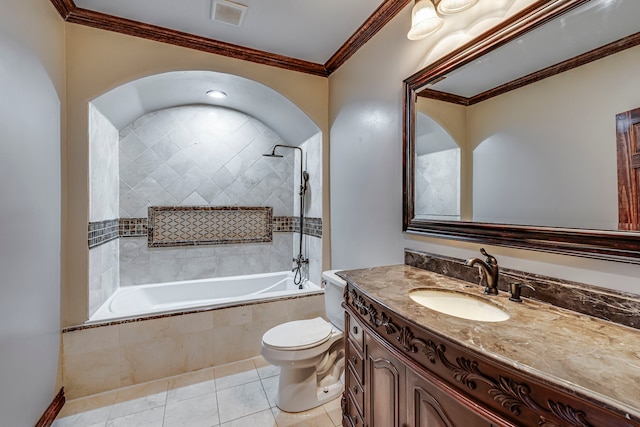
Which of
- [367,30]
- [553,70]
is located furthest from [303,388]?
[367,30]

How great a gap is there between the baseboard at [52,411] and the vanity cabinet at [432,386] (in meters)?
1.68

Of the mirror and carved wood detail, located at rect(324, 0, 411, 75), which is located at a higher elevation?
carved wood detail, located at rect(324, 0, 411, 75)

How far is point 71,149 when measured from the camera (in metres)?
1.86

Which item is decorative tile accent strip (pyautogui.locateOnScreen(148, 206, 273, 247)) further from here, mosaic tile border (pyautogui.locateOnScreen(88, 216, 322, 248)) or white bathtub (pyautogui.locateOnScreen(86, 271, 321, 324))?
white bathtub (pyautogui.locateOnScreen(86, 271, 321, 324))

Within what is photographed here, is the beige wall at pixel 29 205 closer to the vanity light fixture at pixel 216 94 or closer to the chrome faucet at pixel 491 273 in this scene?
the vanity light fixture at pixel 216 94

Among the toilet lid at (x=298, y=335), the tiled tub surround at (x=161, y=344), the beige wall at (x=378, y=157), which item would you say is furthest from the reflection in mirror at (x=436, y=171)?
the tiled tub surround at (x=161, y=344)

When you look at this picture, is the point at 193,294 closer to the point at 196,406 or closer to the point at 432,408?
the point at 196,406

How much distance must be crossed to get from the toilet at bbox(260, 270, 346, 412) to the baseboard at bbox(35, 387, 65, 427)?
1220mm

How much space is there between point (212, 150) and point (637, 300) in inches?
125

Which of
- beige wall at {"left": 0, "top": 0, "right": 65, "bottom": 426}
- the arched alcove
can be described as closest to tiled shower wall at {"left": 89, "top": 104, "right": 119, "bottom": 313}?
the arched alcove

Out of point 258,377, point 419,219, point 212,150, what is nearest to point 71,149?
point 212,150

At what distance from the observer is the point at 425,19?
4.48ft

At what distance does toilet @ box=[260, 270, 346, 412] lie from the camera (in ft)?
5.48

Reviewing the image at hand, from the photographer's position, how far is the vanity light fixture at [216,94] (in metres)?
2.64
